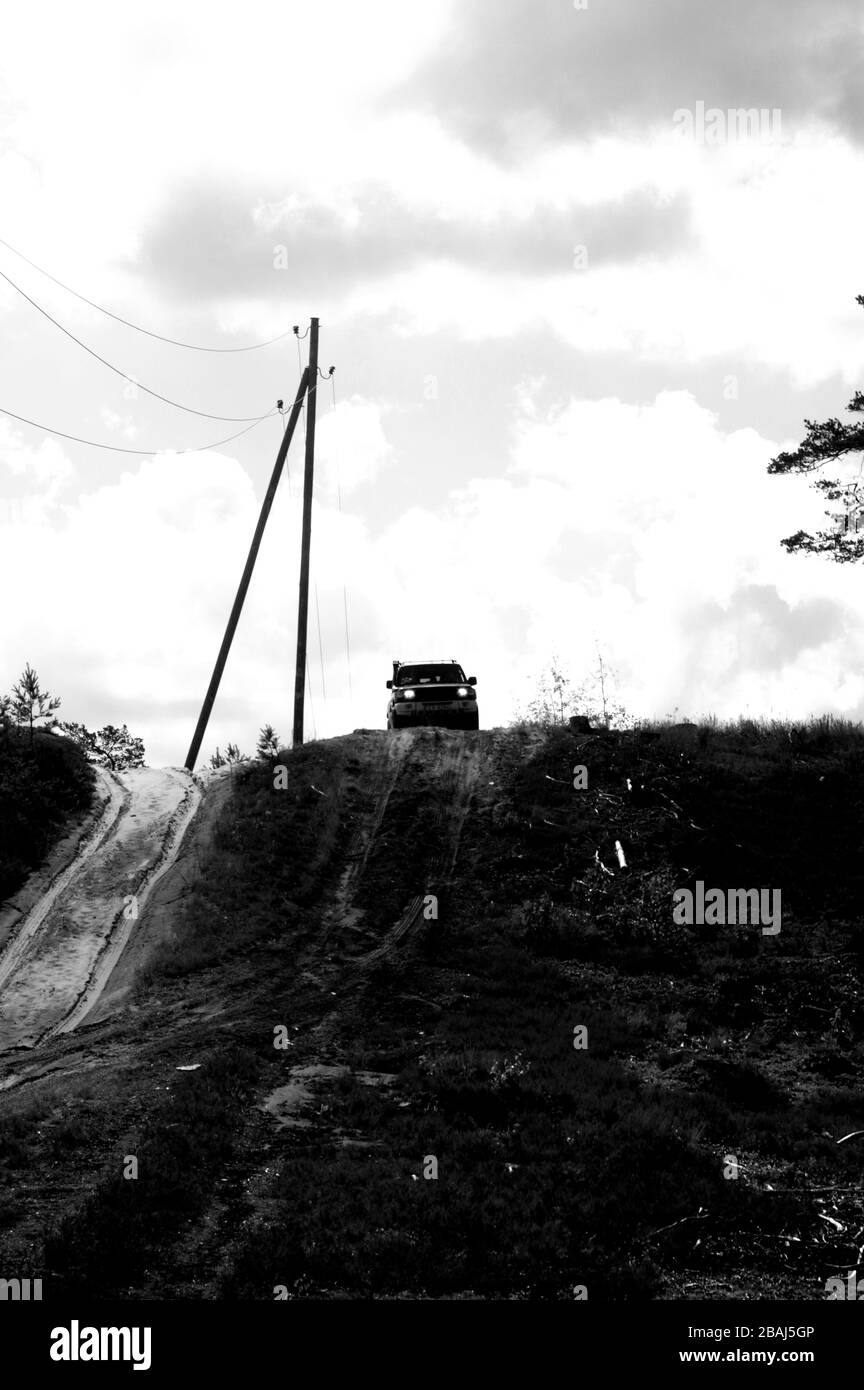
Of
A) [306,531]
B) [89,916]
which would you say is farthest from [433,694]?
[89,916]

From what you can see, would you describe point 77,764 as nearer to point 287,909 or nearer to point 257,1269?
point 287,909

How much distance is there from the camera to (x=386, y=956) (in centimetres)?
1902

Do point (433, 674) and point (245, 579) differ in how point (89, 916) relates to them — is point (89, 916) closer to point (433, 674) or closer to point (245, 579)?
point (433, 674)

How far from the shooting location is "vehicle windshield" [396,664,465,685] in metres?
31.6

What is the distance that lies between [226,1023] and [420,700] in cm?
1526

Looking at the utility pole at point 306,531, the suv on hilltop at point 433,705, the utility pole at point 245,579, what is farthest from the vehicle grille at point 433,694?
the utility pole at point 245,579

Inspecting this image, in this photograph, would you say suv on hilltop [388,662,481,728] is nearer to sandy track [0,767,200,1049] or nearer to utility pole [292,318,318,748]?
utility pole [292,318,318,748]

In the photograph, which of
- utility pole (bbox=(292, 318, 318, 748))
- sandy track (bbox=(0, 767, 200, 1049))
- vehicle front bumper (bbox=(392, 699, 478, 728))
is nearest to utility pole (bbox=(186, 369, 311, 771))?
utility pole (bbox=(292, 318, 318, 748))

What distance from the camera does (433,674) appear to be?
104 ft

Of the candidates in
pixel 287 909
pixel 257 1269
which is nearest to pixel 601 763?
pixel 287 909

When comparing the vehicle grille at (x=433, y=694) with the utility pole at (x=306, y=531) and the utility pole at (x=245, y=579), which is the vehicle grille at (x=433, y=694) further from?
the utility pole at (x=245, y=579)

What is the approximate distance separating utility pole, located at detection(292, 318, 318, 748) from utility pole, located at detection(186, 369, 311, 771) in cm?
22

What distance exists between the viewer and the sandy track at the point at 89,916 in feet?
55.5

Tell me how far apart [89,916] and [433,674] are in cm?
1385
